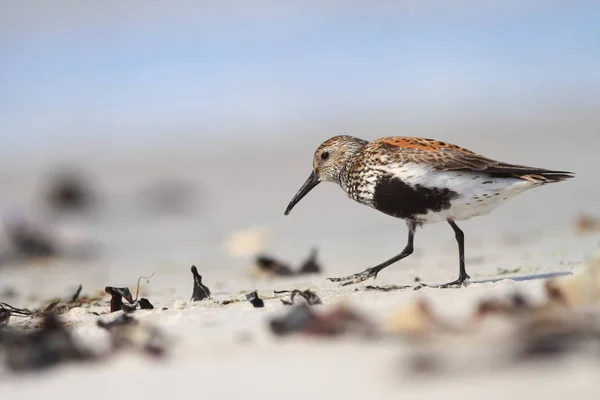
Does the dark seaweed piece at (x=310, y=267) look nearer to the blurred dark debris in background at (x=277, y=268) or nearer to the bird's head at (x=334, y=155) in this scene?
the blurred dark debris in background at (x=277, y=268)

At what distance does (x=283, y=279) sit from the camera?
23.8ft

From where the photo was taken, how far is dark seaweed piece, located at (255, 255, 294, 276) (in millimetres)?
7402

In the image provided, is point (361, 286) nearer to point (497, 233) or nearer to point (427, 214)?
point (427, 214)

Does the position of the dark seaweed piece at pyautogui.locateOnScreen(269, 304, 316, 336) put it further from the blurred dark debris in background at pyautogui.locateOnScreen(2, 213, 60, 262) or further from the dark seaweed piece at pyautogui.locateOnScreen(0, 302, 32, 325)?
the blurred dark debris in background at pyautogui.locateOnScreen(2, 213, 60, 262)

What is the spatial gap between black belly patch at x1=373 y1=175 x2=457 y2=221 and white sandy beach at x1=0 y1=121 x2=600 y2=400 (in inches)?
22.2

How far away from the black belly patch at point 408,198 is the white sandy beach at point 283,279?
0.56 metres

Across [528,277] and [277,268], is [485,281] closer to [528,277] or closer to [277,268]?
[528,277]

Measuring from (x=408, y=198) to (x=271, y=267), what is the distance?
164cm

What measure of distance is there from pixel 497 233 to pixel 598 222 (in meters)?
1.17

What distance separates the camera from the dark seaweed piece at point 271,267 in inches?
291

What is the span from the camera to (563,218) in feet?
33.5

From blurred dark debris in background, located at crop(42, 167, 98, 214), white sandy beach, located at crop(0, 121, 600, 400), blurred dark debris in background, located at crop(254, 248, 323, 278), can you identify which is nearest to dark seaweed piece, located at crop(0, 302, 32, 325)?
white sandy beach, located at crop(0, 121, 600, 400)

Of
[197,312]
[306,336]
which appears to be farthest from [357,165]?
[306,336]

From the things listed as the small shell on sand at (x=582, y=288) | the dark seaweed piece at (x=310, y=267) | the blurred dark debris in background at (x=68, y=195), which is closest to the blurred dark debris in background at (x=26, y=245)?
the blurred dark debris in background at (x=68, y=195)
